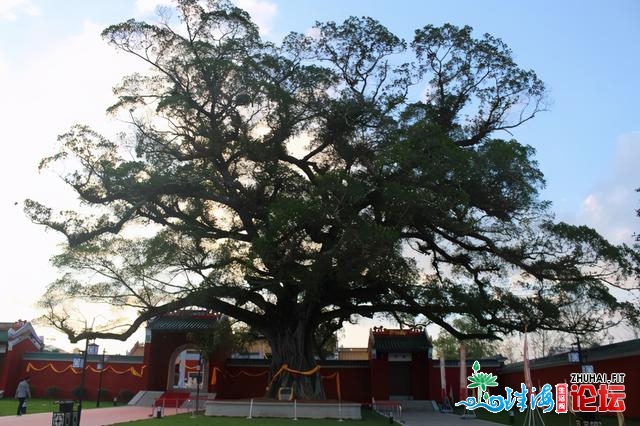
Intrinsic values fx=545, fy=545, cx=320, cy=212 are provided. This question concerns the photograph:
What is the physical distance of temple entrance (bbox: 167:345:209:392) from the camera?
2697 cm

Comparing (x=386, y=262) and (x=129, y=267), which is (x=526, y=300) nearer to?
(x=386, y=262)

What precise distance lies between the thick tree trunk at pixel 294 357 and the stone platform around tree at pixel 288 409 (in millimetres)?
1435

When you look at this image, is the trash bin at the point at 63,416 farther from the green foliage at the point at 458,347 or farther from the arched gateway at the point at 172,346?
the green foliage at the point at 458,347

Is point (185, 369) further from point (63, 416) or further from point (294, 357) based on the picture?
point (63, 416)

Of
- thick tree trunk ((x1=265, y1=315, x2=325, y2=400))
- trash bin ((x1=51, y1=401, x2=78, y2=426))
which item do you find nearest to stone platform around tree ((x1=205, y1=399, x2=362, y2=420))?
thick tree trunk ((x1=265, y1=315, x2=325, y2=400))

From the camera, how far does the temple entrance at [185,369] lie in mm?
26969

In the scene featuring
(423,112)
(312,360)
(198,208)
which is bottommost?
(312,360)

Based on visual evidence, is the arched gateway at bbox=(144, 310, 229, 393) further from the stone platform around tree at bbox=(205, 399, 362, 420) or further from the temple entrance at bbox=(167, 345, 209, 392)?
the stone platform around tree at bbox=(205, 399, 362, 420)

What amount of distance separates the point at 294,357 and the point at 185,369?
1529 cm

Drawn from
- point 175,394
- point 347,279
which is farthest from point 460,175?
point 175,394

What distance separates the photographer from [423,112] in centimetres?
1856

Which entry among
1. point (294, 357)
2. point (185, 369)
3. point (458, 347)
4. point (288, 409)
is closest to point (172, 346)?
point (185, 369)

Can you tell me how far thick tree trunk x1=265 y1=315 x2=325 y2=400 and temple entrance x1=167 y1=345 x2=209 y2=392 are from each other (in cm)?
770

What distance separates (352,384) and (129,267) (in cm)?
1375
